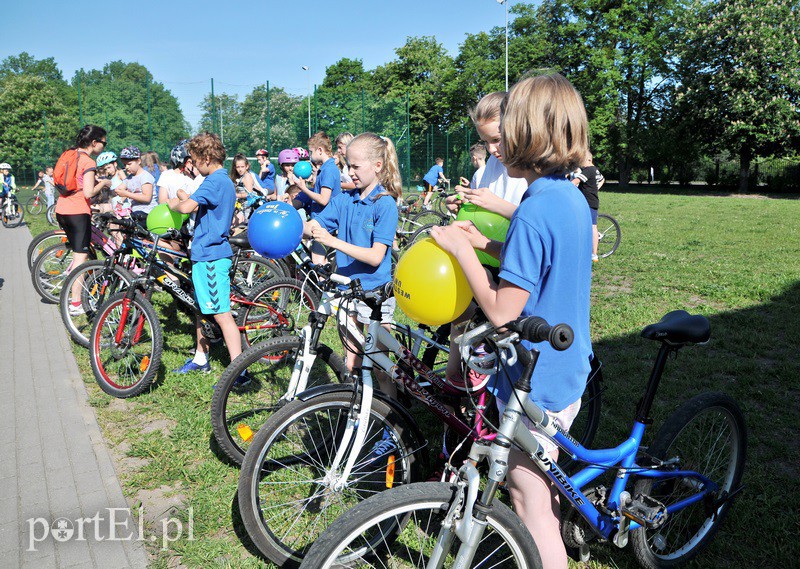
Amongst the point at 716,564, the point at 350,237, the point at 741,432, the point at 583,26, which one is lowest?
the point at 716,564

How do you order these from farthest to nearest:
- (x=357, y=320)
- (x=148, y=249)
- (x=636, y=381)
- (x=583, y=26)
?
1. (x=583, y=26)
2. (x=148, y=249)
3. (x=636, y=381)
4. (x=357, y=320)

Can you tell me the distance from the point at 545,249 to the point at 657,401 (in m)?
3.26

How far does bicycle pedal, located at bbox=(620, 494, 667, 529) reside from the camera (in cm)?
241

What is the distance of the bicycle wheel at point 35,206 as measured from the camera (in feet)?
72.6

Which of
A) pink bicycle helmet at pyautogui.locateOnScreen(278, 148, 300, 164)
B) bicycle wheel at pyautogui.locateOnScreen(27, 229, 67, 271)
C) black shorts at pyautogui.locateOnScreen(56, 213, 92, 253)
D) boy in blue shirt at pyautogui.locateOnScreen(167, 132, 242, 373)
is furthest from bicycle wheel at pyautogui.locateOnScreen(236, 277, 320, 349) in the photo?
bicycle wheel at pyautogui.locateOnScreen(27, 229, 67, 271)

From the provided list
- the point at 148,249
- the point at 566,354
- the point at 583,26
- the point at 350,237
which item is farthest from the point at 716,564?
the point at 583,26

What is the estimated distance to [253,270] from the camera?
6805 millimetres

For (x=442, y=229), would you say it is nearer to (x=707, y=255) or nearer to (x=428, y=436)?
(x=428, y=436)

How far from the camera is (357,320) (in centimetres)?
304

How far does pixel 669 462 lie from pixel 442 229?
146 centimetres

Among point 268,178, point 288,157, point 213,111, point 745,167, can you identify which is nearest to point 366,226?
→ point 288,157

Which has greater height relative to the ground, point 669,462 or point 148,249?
point 148,249

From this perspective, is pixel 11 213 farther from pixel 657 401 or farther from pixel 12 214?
pixel 657 401

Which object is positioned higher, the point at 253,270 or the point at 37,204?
the point at 37,204
